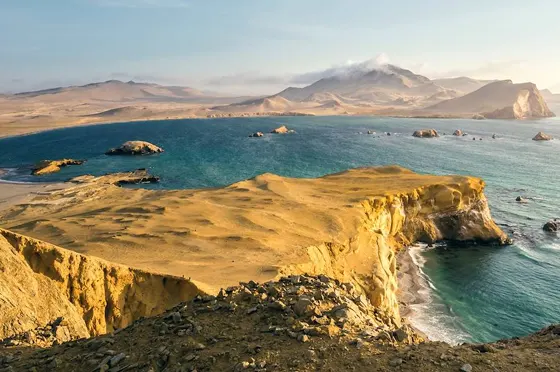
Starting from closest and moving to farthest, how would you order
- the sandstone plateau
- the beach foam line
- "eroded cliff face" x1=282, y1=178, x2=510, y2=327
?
the sandstone plateau
"eroded cliff face" x1=282, y1=178, x2=510, y2=327
the beach foam line

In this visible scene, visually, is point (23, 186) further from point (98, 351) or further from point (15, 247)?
point (98, 351)

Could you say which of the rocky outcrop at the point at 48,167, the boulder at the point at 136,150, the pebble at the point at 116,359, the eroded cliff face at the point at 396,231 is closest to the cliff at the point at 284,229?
the eroded cliff face at the point at 396,231

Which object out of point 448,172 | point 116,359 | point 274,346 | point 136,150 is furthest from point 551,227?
point 136,150

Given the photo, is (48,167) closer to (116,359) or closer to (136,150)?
(136,150)

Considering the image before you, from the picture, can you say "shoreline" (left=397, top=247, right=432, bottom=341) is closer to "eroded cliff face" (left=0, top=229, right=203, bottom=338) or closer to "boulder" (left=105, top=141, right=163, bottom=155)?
"eroded cliff face" (left=0, top=229, right=203, bottom=338)

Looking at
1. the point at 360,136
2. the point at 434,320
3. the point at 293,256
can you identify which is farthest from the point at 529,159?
the point at 293,256

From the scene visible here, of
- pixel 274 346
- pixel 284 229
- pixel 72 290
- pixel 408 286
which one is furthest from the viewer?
pixel 408 286

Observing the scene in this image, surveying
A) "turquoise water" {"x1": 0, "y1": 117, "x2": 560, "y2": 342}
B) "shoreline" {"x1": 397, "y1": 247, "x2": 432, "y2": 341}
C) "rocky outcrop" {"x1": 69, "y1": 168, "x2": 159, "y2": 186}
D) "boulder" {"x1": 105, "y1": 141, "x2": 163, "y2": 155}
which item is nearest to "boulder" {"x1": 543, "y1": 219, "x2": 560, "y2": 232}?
"turquoise water" {"x1": 0, "y1": 117, "x2": 560, "y2": 342}
